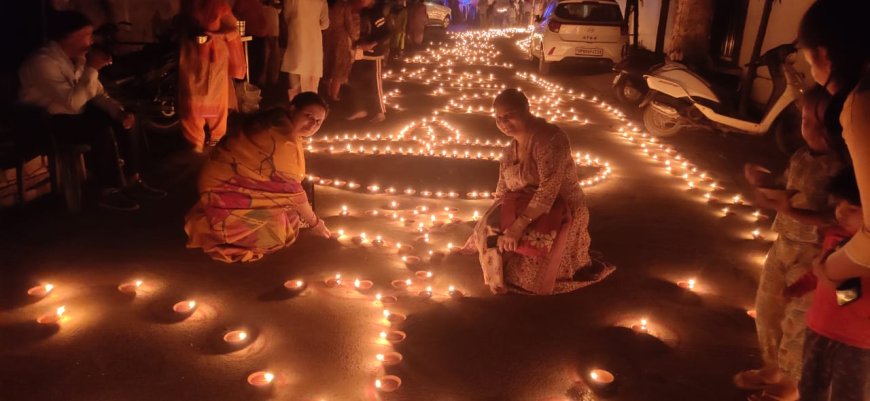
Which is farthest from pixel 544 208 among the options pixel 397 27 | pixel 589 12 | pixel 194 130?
pixel 397 27

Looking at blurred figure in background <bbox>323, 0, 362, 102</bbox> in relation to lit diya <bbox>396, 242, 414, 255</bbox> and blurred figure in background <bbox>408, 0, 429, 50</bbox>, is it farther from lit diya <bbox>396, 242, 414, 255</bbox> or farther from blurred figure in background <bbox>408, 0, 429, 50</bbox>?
blurred figure in background <bbox>408, 0, 429, 50</bbox>

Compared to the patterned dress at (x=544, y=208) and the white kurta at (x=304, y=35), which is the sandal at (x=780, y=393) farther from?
the white kurta at (x=304, y=35)

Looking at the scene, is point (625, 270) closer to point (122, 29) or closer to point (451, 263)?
point (451, 263)

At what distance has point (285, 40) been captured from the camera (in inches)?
299

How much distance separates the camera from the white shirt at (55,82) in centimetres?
434

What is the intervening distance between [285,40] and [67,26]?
3357 millimetres

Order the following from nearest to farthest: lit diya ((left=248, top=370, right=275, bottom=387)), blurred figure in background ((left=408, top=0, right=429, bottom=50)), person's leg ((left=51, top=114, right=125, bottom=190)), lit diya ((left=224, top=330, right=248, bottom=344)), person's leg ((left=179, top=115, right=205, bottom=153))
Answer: lit diya ((left=248, top=370, right=275, bottom=387)) < lit diya ((left=224, top=330, right=248, bottom=344)) < person's leg ((left=51, top=114, right=125, bottom=190)) < person's leg ((left=179, top=115, right=205, bottom=153)) < blurred figure in background ((left=408, top=0, right=429, bottom=50))

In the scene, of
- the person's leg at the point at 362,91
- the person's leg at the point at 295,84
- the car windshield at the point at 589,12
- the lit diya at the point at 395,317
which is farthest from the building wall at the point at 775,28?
the lit diya at the point at 395,317

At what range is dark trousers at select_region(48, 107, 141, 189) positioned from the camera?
450 centimetres

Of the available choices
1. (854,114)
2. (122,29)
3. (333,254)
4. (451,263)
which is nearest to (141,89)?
(122,29)

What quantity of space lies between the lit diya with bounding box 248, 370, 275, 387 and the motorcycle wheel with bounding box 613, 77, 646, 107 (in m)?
9.03

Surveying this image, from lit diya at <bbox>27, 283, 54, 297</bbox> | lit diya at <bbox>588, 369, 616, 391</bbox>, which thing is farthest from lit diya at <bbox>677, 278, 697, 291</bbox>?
lit diya at <bbox>27, 283, 54, 297</bbox>

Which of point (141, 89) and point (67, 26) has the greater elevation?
point (67, 26)

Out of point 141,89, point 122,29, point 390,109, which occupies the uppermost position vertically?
point 122,29
